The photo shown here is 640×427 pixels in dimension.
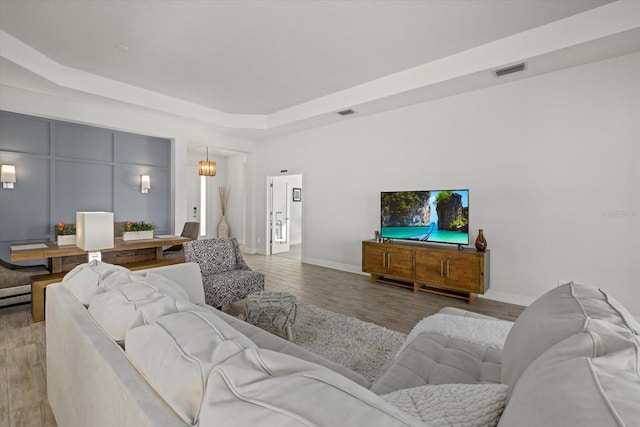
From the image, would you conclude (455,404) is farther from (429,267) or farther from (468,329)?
(429,267)

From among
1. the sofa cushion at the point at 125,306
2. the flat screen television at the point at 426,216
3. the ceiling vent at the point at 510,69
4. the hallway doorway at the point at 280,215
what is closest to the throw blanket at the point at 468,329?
the sofa cushion at the point at 125,306

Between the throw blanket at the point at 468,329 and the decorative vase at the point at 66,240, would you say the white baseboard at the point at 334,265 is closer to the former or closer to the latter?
the throw blanket at the point at 468,329

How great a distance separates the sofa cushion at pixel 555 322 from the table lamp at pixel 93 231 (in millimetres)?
2492

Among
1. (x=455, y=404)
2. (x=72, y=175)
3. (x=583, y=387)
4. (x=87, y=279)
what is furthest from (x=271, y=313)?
(x=72, y=175)

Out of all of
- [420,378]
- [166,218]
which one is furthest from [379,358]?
[166,218]

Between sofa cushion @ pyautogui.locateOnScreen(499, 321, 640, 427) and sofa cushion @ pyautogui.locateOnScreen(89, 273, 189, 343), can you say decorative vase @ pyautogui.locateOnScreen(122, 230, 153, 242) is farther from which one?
sofa cushion @ pyautogui.locateOnScreen(499, 321, 640, 427)

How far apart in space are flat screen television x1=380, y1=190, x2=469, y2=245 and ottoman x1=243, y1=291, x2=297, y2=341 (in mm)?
2539

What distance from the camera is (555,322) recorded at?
38.1 inches

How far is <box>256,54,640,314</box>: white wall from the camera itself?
3.32 meters

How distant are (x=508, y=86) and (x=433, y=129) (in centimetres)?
107

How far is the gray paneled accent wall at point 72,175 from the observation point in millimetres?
4449

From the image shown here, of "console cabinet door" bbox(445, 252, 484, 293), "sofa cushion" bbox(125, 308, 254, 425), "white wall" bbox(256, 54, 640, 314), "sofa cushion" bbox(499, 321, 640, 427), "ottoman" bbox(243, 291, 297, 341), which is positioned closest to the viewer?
"sofa cushion" bbox(499, 321, 640, 427)

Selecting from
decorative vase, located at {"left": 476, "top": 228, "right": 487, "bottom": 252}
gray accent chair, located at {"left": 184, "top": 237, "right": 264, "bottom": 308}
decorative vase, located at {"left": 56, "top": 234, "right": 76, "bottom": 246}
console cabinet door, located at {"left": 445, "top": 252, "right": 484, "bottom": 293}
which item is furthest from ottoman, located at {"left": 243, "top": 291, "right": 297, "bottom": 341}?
decorative vase, located at {"left": 476, "top": 228, "right": 487, "bottom": 252}

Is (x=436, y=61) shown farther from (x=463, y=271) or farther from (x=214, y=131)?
(x=214, y=131)
